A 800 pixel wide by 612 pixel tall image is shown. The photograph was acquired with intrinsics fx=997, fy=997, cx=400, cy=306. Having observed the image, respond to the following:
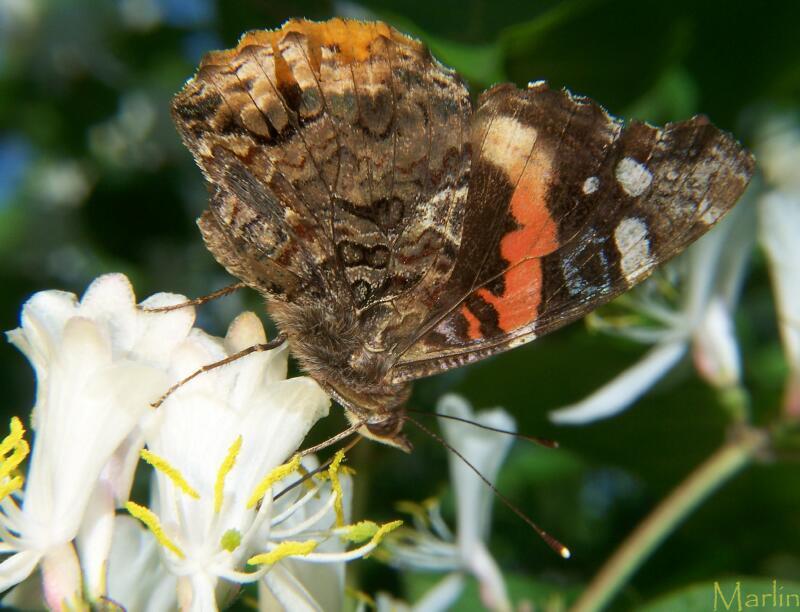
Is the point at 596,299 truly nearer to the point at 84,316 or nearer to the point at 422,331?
the point at 422,331

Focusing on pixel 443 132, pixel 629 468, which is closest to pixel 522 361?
A: pixel 629 468

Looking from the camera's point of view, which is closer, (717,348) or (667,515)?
(667,515)

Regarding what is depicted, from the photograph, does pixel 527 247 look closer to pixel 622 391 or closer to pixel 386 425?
pixel 386 425

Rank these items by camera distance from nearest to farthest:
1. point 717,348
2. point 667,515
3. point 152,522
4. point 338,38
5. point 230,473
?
point 152,522
point 230,473
point 338,38
point 667,515
point 717,348

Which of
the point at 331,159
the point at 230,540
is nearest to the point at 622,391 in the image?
the point at 331,159

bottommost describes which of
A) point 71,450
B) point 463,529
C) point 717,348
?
point 71,450

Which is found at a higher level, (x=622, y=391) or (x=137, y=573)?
(x=622, y=391)

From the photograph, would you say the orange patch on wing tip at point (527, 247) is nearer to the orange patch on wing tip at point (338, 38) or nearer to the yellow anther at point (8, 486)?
the orange patch on wing tip at point (338, 38)
